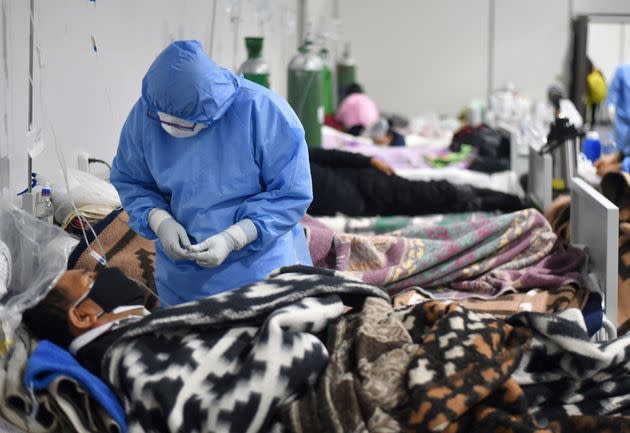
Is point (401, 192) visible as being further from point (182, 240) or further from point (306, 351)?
point (306, 351)

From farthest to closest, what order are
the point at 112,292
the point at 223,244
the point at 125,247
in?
1. the point at 125,247
2. the point at 223,244
3. the point at 112,292

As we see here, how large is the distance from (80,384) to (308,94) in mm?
3273

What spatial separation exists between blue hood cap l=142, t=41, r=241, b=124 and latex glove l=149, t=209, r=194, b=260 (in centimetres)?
27

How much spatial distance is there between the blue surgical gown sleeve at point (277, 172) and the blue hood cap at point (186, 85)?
132mm

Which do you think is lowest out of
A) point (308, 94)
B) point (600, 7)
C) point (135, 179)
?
point (135, 179)

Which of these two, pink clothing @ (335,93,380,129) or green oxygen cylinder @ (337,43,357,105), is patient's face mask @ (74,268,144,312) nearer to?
pink clothing @ (335,93,380,129)

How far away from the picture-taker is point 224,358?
5.29 feet

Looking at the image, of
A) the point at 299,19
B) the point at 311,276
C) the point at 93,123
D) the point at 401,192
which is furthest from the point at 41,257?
the point at 299,19

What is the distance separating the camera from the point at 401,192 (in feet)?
12.5

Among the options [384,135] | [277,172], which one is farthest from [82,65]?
[384,135]

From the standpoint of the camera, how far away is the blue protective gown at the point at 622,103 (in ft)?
16.5

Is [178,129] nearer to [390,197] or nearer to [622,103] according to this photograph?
[390,197]

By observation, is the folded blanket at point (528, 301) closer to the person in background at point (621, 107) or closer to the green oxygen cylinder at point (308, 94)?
the person in background at point (621, 107)

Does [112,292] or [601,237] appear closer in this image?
[112,292]
